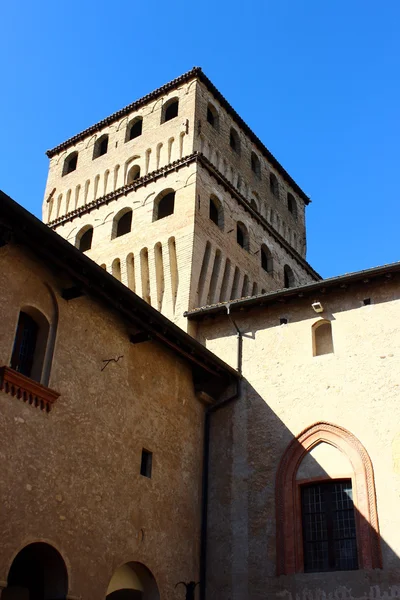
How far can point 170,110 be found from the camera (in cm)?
2575

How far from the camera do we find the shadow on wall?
1317cm

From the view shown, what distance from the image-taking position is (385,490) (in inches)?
530

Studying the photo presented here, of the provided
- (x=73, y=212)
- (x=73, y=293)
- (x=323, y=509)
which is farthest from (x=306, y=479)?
(x=73, y=212)

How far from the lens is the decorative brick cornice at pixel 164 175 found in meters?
22.7

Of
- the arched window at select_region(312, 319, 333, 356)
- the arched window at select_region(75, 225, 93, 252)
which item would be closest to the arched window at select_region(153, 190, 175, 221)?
the arched window at select_region(75, 225, 93, 252)

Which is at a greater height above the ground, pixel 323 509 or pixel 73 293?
pixel 73 293

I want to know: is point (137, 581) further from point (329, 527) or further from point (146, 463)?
point (329, 527)

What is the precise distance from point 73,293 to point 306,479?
614cm

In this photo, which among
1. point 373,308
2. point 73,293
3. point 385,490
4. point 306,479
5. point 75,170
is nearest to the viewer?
point 73,293

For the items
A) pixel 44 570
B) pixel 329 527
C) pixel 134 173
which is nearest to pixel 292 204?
pixel 134 173

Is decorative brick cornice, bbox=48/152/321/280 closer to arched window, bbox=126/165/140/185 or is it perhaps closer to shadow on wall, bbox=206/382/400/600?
arched window, bbox=126/165/140/185

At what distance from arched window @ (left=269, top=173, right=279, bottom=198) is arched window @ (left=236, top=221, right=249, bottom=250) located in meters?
4.41

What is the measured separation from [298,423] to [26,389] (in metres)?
6.43

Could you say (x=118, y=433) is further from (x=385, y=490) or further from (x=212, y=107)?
(x=212, y=107)
